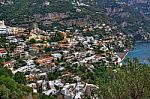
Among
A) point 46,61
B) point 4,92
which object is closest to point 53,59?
point 46,61

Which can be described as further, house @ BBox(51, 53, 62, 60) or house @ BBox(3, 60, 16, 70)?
house @ BBox(51, 53, 62, 60)

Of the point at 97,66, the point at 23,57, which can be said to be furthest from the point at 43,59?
the point at 97,66

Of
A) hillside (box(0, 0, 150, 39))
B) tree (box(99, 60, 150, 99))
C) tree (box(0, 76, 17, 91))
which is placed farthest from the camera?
hillside (box(0, 0, 150, 39))

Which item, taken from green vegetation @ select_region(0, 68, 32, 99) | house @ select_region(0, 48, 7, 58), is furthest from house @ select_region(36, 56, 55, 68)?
green vegetation @ select_region(0, 68, 32, 99)

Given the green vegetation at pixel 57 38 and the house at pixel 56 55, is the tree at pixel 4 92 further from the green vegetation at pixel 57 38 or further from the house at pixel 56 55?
the green vegetation at pixel 57 38

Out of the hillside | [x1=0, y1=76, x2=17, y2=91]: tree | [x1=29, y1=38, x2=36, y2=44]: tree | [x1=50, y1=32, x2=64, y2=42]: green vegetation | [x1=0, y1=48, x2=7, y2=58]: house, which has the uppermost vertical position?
[x1=0, y1=76, x2=17, y2=91]: tree

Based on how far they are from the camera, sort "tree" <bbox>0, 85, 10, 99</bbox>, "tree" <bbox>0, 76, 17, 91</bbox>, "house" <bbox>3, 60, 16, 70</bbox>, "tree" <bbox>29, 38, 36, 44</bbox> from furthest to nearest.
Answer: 1. "tree" <bbox>29, 38, 36, 44</bbox>
2. "house" <bbox>3, 60, 16, 70</bbox>
3. "tree" <bbox>0, 76, 17, 91</bbox>
4. "tree" <bbox>0, 85, 10, 99</bbox>

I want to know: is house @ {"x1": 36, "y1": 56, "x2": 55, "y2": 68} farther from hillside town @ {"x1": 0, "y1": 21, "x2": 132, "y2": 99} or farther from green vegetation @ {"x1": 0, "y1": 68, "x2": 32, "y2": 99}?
green vegetation @ {"x1": 0, "y1": 68, "x2": 32, "y2": 99}

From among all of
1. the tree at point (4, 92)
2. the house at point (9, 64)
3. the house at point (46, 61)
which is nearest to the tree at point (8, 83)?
the tree at point (4, 92)

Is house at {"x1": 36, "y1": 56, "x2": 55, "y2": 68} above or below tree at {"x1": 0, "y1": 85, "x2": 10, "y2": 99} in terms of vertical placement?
below
